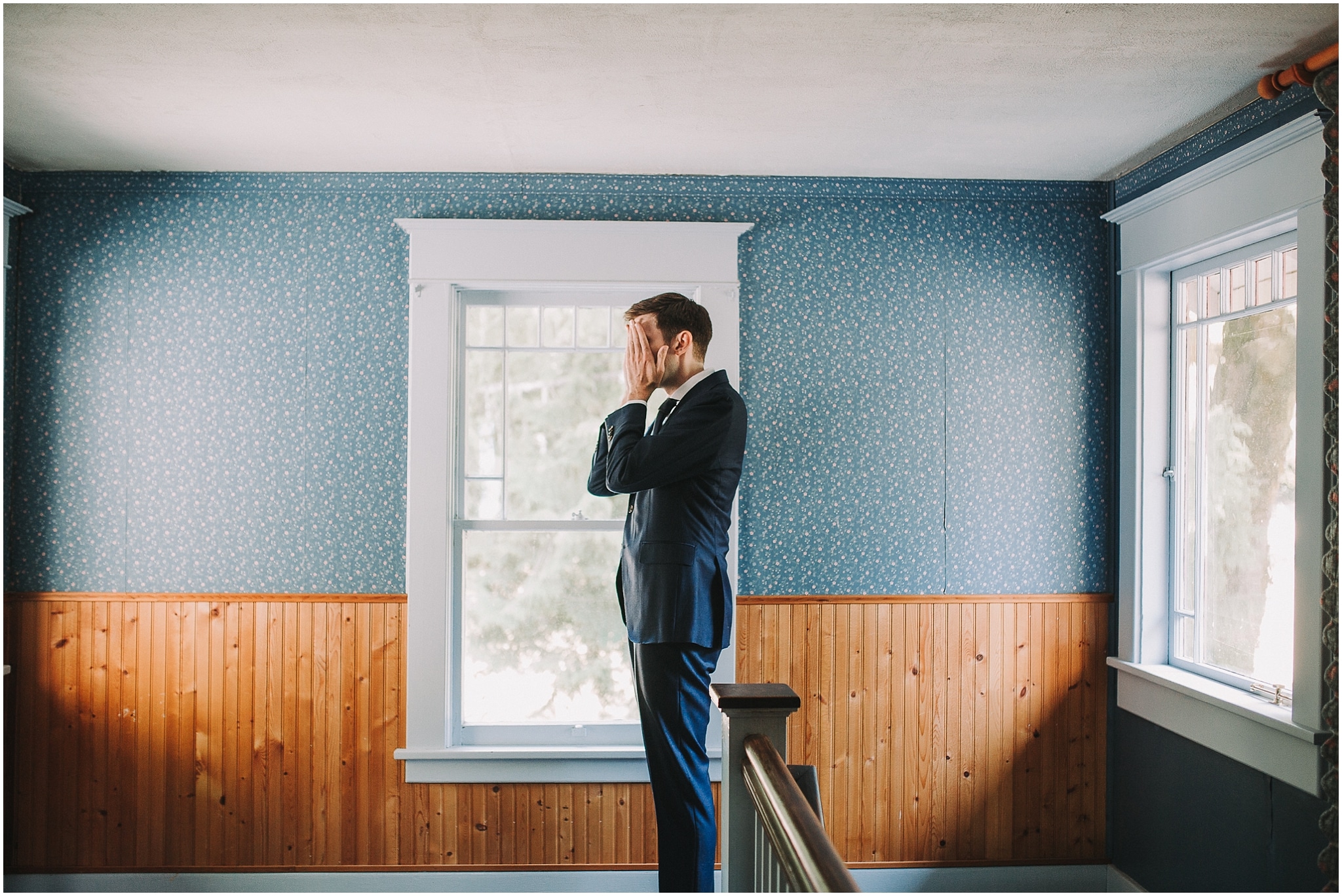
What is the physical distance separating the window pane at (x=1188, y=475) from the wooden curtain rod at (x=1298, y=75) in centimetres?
79

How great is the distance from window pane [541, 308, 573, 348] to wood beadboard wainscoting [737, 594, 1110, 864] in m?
1.09

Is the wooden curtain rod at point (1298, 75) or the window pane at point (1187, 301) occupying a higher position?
the wooden curtain rod at point (1298, 75)

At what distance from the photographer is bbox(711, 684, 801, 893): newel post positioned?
1.58 m

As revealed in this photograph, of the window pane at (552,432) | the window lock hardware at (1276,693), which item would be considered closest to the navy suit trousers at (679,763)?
the window pane at (552,432)

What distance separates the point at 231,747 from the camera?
2.67m

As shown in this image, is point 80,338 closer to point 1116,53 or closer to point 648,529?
point 648,529

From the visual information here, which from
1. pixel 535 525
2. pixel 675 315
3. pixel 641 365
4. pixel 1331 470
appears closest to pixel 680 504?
pixel 641 365

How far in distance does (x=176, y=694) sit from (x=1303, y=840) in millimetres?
3319

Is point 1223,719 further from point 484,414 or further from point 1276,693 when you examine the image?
point 484,414

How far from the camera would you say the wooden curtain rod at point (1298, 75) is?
5.89 ft

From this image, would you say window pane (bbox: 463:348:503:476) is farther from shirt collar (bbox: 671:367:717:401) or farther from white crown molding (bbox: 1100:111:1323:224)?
white crown molding (bbox: 1100:111:1323:224)

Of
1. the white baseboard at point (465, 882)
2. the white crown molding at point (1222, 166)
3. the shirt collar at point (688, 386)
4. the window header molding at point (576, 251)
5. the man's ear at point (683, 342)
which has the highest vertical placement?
the white crown molding at point (1222, 166)

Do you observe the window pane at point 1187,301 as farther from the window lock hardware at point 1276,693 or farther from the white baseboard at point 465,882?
the white baseboard at point 465,882

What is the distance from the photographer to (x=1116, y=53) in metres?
1.91
